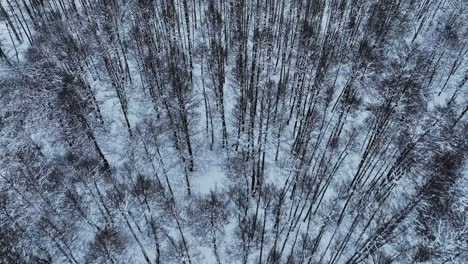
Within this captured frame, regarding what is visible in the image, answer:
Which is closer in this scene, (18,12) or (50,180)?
(50,180)

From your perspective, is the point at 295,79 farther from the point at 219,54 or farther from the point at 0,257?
the point at 0,257

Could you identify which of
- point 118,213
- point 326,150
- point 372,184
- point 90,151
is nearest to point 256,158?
point 326,150

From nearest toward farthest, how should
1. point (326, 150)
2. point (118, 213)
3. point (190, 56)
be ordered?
point (118, 213) → point (326, 150) → point (190, 56)

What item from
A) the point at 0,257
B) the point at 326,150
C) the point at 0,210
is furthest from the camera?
the point at 326,150

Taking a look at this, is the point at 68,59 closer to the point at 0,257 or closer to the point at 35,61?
the point at 35,61

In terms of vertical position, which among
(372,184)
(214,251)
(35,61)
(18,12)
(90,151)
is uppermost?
(18,12)

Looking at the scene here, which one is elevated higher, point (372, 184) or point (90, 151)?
point (90, 151)
